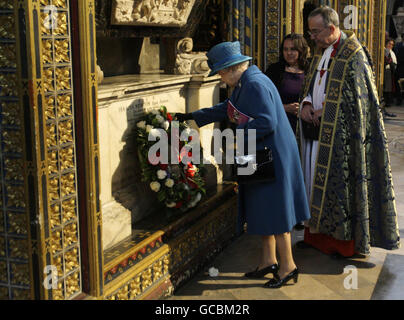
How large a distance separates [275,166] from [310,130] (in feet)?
3.25

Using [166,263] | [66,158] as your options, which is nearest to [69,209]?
[66,158]

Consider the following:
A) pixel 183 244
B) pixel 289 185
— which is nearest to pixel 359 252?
pixel 289 185

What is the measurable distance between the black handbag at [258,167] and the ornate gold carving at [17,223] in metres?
1.56

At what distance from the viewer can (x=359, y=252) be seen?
5.02 metres

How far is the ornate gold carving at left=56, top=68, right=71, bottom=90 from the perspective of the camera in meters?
3.22

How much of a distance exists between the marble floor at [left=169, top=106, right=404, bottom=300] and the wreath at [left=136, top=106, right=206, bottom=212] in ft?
1.96

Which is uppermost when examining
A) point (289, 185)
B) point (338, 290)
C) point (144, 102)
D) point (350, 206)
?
point (144, 102)

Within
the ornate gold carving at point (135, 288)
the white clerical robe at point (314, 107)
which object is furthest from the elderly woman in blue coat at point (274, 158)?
the ornate gold carving at point (135, 288)

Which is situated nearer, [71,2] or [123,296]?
[71,2]

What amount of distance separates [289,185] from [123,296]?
4.41 feet

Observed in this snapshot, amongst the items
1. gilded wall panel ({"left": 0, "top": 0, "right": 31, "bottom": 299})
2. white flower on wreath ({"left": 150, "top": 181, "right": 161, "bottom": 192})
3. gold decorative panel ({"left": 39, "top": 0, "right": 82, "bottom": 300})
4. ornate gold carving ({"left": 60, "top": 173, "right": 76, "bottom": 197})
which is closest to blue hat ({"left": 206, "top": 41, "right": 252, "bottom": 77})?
white flower on wreath ({"left": 150, "top": 181, "right": 161, "bottom": 192})

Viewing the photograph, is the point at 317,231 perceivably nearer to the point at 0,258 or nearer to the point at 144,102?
the point at 144,102

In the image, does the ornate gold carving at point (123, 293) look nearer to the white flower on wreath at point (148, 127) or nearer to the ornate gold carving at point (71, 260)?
the ornate gold carving at point (71, 260)

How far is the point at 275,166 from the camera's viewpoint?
436 centimetres
